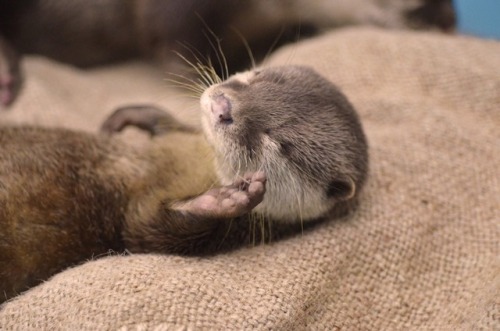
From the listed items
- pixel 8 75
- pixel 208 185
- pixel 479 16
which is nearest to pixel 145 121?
pixel 208 185

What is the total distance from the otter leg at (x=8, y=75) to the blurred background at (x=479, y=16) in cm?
221

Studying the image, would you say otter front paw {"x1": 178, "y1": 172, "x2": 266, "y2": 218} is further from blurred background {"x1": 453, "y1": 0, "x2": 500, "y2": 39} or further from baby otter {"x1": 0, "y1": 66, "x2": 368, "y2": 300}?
→ blurred background {"x1": 453, "y1": 0, "x2": 500, "y2": 39}

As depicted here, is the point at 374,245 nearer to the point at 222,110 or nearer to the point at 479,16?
the point at 222,110

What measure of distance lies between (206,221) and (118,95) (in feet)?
4.92

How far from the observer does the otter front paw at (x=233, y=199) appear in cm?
134

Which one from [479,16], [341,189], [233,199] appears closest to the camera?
[233,199]

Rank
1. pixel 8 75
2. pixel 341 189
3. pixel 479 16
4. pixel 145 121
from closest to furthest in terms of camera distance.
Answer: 1. pixel 341 189
2. pixel 145 121
3. pixel 8 75
4. pixel 479 16

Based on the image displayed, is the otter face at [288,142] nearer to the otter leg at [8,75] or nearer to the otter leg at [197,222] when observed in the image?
the otter leg at [197,222]

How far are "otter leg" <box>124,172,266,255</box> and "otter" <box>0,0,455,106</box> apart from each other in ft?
3.51

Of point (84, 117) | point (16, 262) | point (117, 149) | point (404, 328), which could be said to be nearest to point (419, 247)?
point (404, 328)

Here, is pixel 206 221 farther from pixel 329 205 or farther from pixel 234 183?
pixel 329 205

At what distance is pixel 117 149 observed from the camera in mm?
1822

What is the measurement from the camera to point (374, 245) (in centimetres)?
160

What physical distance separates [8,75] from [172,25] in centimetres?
74
